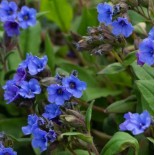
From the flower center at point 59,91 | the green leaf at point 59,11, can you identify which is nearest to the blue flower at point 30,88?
the flower center at point 59,91

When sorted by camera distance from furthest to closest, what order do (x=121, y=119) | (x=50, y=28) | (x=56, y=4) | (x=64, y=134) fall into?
(x=50, y=28) < (x=56, y=4) < (x=121, y=119) < (x=64, y=134)

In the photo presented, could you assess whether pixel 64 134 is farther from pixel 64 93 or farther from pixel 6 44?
pixel 6 44

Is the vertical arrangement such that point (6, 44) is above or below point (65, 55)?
above

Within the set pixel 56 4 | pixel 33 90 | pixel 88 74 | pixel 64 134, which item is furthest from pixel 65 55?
pixel 64 134

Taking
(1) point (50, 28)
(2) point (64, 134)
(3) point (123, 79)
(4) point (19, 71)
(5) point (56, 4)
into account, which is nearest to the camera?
(2) point (64, 134)

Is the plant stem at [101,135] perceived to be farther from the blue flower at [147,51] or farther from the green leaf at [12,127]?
the blue flower at [147,51]

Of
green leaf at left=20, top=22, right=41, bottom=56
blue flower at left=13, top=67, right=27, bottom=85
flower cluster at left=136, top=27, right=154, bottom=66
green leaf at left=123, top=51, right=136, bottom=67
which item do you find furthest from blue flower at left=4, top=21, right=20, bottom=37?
flower cluster at left=136, top=27, right=154, bottom=66

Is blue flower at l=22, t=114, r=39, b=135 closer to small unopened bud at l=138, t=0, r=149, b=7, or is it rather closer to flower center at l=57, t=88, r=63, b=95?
flower center at l=57, t=88, r=63, b=95
